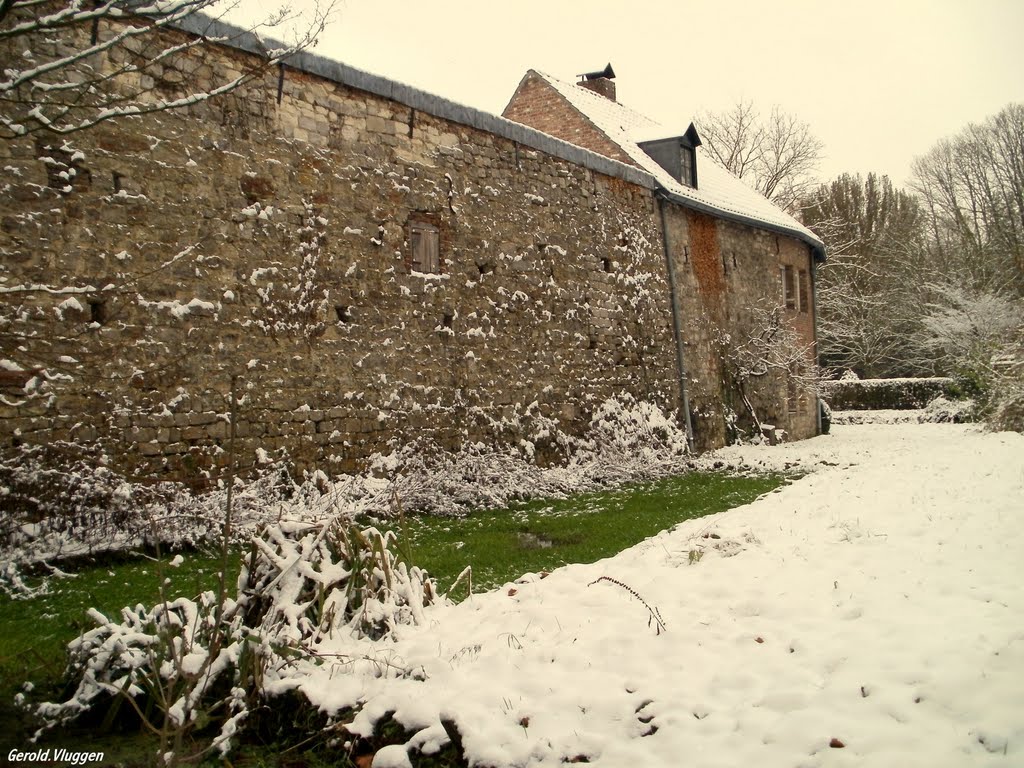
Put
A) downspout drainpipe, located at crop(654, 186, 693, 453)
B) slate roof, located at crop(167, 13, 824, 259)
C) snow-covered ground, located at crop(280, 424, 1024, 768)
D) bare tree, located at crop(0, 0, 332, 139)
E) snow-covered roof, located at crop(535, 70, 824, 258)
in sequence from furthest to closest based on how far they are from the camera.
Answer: snow-covered roof, located at crop(535, 70, 824, 258), downspout drainpipe, located at crop(654, 186, 693, 453), slate roof, located at crop(167, 13, 824, 259), bare tree, located at crop(0, 0, 332, 139), snow-covered ground, located at crop(280, 424, 1024, 768)

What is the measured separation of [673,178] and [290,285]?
1031 centimetres

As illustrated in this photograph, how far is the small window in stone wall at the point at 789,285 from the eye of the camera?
19.0 meters

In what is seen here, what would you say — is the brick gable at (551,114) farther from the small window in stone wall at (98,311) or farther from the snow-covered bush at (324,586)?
the snow-covered bush at (324,586)

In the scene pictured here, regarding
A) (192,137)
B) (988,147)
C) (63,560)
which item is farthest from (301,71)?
(988,147)

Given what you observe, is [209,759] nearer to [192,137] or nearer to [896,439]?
[192,137]

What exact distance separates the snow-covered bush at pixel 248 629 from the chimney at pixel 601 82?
→ 18.6 metres

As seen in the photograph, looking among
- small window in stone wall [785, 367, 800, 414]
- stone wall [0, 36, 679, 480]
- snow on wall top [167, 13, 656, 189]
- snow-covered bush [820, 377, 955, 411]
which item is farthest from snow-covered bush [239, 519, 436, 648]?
snow-covered bush [820, 377, 955, 411]

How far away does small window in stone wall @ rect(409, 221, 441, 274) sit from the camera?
31.2 ft

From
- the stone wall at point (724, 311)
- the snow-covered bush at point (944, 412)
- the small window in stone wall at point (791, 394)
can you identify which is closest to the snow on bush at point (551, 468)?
the stone wall at point (724, 311)

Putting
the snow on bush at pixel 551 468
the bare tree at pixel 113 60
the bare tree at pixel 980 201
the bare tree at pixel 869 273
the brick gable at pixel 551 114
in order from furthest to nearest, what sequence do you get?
the bare tree at pixel 869 273 → the bare tree at pixel 980 201 → the brick gable at pixel 551 114 → the snow on bush at pixel 551 468 → the bare tree at pixel 113 60

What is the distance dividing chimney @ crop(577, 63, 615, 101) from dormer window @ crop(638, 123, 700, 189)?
178 inches

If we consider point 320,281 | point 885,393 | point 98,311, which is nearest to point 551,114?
point 320,281

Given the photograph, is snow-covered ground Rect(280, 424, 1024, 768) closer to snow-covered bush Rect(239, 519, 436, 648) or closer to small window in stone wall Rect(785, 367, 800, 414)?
snow-covered bush Rect(239, 519, 436, 648)

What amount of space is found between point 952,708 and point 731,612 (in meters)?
1.37
